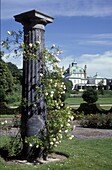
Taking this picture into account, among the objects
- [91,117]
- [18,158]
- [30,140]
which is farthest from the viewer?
[91,117]

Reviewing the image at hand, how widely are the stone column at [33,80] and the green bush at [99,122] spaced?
27.1 ft

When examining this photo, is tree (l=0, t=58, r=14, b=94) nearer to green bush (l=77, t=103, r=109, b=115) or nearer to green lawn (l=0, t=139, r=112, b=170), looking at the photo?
green lawn (l=0, t=139, r=112, b=170)

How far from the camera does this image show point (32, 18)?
689cm

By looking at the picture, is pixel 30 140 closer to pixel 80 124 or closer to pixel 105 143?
pixel 105 143

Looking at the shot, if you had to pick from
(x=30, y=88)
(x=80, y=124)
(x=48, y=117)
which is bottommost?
(x=80, y=124)

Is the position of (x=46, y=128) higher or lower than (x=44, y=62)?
lower

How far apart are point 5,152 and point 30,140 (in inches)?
45.3

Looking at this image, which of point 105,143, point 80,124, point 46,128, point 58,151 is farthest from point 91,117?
point 46,128

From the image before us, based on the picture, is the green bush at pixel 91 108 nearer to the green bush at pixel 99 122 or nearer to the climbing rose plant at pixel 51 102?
the green bush at pixel 99 122

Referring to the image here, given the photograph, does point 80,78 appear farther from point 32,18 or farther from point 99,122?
point 32,18

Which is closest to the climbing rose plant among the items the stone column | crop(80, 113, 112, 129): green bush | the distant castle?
the stone column

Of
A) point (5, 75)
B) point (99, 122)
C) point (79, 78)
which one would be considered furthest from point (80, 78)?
point (5, 75)

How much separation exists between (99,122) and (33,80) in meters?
8.65

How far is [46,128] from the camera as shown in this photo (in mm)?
6902
